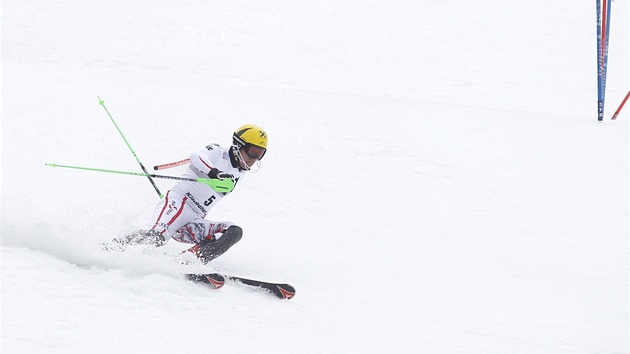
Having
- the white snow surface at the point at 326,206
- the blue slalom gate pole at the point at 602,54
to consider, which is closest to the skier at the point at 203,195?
Result: the white snow surface at the point at 326,206

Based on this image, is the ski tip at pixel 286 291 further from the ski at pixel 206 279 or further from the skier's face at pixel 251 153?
the skier's face at pixel 251 153

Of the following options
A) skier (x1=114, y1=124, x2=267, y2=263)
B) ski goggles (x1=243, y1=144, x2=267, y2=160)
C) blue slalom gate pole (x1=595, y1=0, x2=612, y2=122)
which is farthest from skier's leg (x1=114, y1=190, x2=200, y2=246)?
blue slalom gate pole (x1=595, y1=0, x2=612, y2=122)

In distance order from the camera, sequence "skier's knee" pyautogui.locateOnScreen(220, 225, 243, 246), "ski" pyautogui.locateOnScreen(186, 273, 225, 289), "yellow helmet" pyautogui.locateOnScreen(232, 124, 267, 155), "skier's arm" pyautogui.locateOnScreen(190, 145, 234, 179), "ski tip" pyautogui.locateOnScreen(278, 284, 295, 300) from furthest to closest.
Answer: "yellow helmet" pyautogui.locateOnScreen(232, 124, 267, 155)
"skier's arm" pyautogui.locateOnScreen(190, 145, 234, 179)
"skier's knee" pyautogui.locateOnScreen(220, 225, 243, 246)
"ski tip" pyautogui.locateOnScreen(278, 284, 295, 300)
"ski" pyautogui.locateOnScreen(186, 273, 225, 289)

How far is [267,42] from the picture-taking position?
1730 centimetres

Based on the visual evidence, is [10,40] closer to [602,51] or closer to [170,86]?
[170,86]

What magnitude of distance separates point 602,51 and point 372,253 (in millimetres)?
7030

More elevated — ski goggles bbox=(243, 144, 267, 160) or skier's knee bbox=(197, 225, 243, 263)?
ski goggles bbox=(243, 144, 267, 160)

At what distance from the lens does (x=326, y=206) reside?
319 inches

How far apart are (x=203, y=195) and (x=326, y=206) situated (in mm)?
2270

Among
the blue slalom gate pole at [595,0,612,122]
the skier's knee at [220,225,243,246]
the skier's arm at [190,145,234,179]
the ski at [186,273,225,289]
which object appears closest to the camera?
the ski at [186,273,225,289]

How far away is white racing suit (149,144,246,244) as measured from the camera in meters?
5.98

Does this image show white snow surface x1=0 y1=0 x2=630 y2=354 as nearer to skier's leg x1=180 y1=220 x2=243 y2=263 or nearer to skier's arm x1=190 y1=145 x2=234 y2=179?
skier's leg x1=180 y1=220 x2=243 y2=263

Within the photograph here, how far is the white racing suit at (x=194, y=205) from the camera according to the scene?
5.98 m

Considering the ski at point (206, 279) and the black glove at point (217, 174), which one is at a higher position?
the black glove at point (217, 174)
